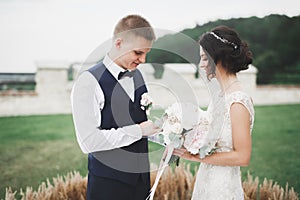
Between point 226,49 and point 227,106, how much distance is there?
0.89 ft

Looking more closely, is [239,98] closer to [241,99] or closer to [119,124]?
[241,99]

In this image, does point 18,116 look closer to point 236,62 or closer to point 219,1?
point 219,1

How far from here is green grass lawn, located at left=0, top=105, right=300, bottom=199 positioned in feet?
14.8

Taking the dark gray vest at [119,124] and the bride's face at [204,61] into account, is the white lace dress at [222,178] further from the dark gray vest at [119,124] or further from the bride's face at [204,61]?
the dark gray vest at [119,124]

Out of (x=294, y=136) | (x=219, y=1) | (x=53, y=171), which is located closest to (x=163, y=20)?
(x=219, y=1)

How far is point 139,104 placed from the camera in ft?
6.54

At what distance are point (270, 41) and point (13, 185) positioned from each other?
894 cm

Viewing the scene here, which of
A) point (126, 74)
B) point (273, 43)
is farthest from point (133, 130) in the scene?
point (273, 43)

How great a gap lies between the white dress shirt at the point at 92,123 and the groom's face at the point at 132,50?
0.22m

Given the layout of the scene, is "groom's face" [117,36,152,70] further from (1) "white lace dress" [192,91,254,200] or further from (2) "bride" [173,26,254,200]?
(1) "white lace dress" [192,91,254,200]

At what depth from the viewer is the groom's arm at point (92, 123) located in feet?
5.87

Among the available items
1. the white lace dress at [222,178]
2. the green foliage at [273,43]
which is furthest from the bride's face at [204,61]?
the green foliage at [273,43]

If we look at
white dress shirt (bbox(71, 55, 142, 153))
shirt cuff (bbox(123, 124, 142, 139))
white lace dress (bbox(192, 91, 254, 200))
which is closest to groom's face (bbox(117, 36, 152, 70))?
white dress shirt (bbox(71, 55, 142, 153))

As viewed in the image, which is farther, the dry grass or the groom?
the dry grass
